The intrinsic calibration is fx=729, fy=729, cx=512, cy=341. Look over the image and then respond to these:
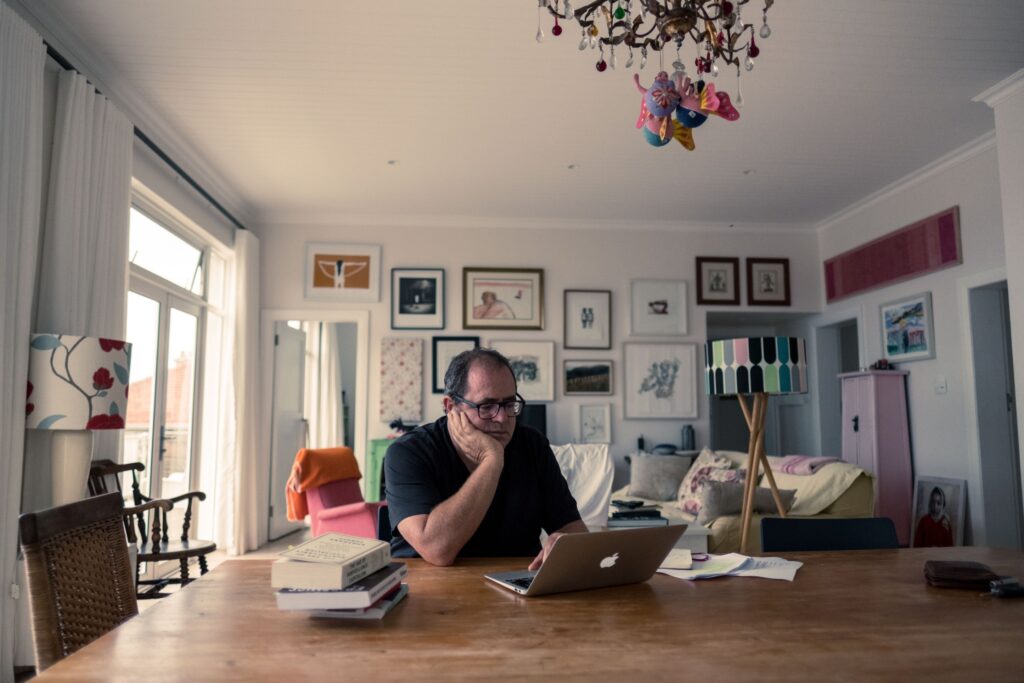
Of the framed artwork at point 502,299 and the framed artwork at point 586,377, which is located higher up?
the framed artwork at point 502,299

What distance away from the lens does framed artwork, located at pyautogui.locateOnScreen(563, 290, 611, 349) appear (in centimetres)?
688

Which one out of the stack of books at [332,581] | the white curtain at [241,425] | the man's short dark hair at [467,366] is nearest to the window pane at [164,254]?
the white curtain at [241,425]

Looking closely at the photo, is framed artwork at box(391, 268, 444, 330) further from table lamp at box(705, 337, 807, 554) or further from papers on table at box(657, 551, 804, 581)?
papers on table at box(657, 551, 804, 581)

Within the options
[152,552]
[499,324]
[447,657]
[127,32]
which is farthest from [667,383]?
[447,657]

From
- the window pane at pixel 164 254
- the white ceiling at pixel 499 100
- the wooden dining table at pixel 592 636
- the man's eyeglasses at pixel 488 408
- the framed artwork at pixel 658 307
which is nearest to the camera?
the wooden dining table at pixel 592 636

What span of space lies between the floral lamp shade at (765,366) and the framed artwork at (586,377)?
10.1 feet

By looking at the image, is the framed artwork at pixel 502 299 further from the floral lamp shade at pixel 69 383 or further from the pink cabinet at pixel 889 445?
the floral lamp shade at pixel 69 383

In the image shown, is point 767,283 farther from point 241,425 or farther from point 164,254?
point 164,254

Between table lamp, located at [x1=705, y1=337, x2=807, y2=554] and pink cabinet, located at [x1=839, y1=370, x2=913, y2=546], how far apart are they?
225cm

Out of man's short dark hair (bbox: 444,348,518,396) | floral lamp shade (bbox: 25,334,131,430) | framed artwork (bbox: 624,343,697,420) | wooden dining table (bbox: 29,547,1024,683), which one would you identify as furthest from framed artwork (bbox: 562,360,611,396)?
wooden dining table (bbox: 29,547,1024,683)

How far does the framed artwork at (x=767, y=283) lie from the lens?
278 inches

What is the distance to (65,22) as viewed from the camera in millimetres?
3463

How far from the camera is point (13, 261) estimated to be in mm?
2967

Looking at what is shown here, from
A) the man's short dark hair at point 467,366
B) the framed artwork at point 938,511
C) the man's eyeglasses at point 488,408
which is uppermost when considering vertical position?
the man's short dark hair at point 467,366
